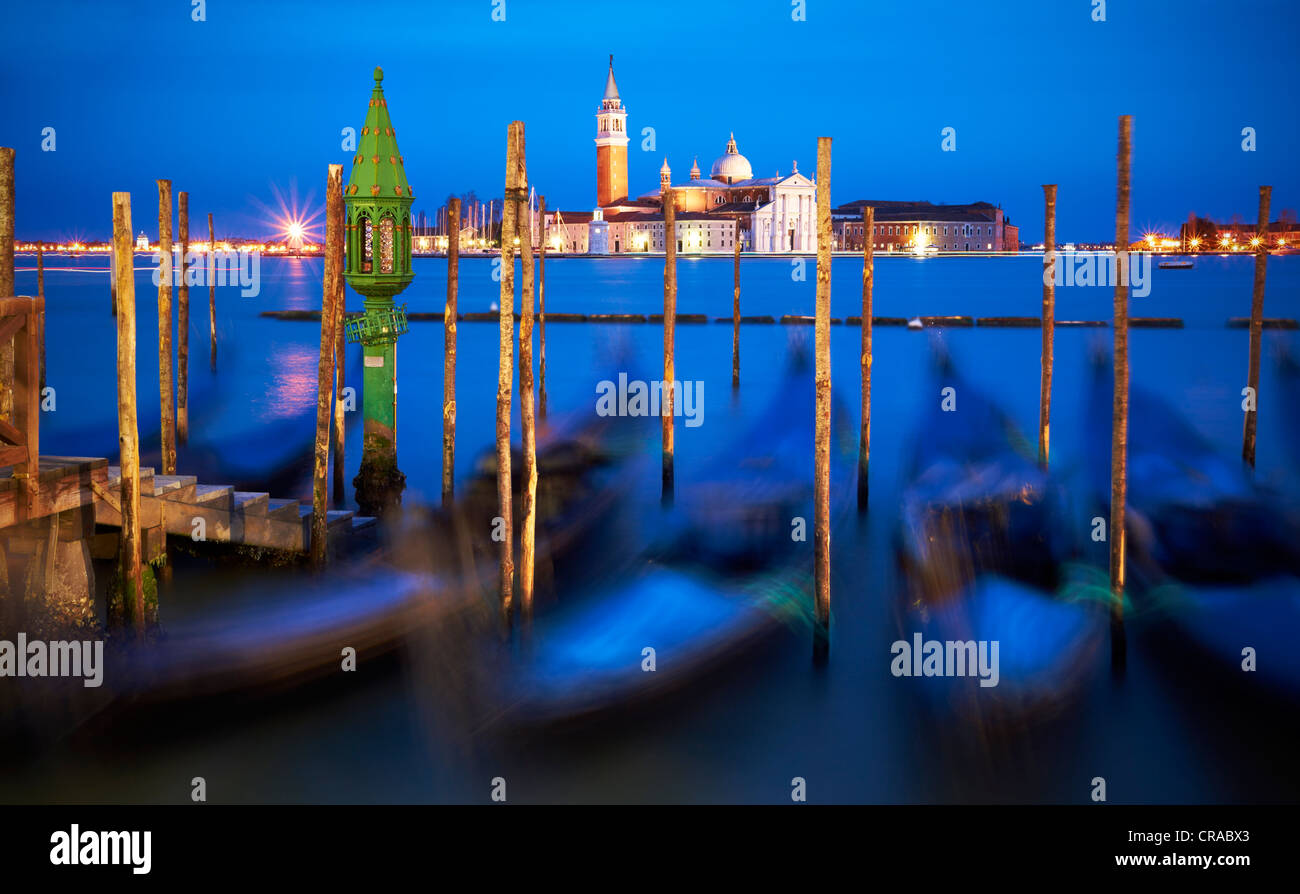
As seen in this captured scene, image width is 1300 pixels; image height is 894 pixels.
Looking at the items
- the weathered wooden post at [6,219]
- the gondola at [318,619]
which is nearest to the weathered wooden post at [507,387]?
the gondola at [318,619]

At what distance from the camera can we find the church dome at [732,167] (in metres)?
120

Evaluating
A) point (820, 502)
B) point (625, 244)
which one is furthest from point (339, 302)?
point (625, 244)

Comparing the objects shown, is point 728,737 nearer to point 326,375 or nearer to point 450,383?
point 326,375

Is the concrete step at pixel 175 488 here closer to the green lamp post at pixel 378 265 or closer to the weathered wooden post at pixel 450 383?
the green lamp post at pixel 378 265

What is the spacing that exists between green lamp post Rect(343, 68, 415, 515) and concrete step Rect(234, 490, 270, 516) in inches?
80.6

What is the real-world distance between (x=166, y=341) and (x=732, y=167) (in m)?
115

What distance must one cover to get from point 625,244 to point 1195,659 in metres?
111

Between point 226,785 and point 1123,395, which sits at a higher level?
point 1123,395

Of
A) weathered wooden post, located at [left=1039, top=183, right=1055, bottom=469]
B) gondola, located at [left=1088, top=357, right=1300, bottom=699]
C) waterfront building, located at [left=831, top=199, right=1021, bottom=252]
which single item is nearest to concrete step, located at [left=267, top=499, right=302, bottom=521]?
gondola, located at [left=1088, top=357, right=1300, bottom=699]

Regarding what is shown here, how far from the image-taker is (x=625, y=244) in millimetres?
117000

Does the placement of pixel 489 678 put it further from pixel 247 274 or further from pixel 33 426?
pixel 247 274

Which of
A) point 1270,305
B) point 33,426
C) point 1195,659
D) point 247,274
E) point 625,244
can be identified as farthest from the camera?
point 625,244

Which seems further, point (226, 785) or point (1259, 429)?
point (1259, 429)

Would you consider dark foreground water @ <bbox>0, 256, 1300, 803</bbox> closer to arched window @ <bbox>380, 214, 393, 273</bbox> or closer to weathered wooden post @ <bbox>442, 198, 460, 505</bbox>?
weathered wooden post @ <bbox>442, 198, 460, 505</bbox>
